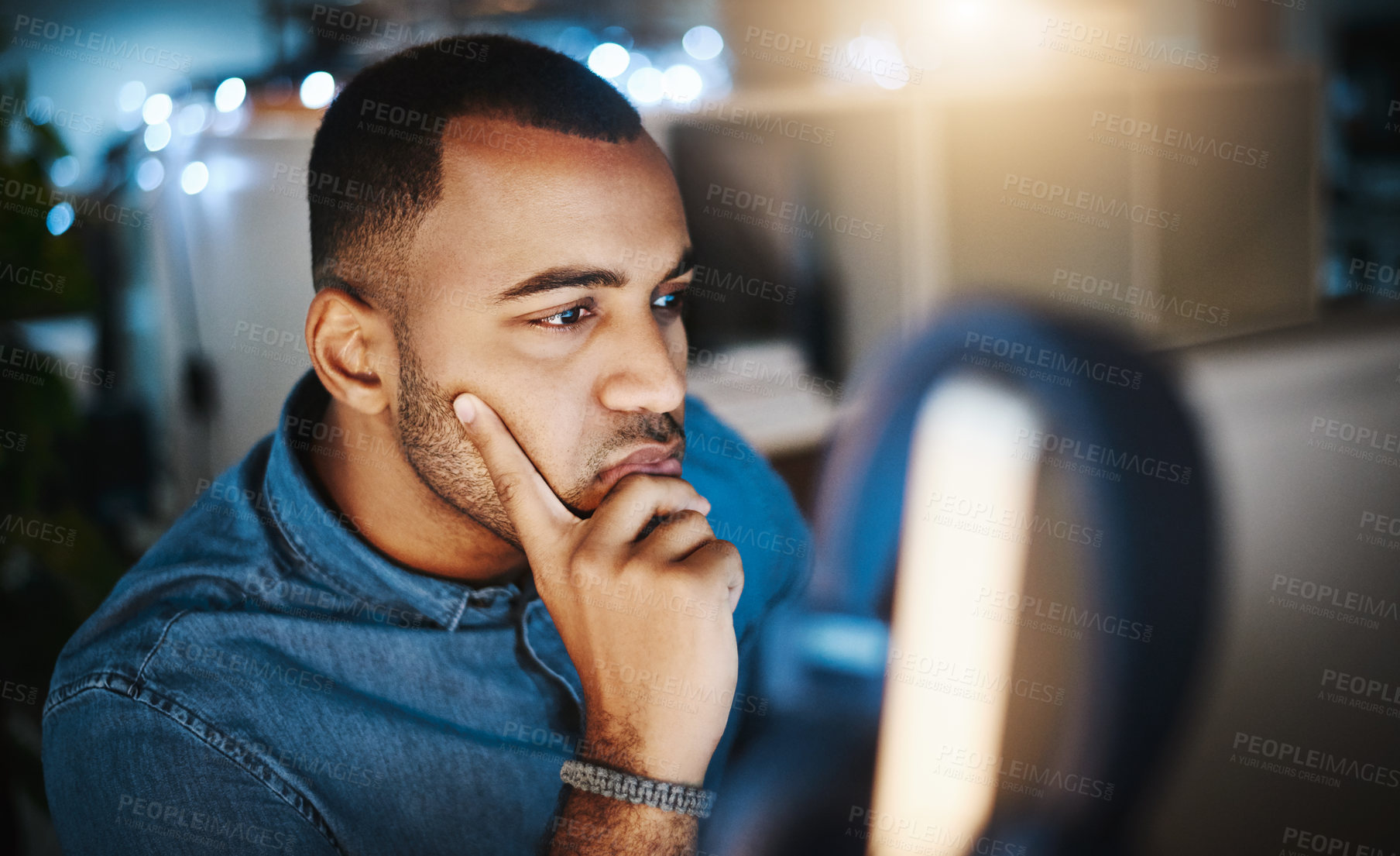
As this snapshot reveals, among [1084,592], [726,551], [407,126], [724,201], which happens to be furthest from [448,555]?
[1084,592]

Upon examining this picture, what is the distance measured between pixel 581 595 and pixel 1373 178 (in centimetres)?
309

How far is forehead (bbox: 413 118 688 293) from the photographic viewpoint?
31.4 inches

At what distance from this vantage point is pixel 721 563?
2.72 feet

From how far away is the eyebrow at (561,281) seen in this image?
2.66 feet

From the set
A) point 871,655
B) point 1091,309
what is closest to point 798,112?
point 1091,309

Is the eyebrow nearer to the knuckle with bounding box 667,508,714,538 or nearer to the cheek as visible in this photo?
the cheek

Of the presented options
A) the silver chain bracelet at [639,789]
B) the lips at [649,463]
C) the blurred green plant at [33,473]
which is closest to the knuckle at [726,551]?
the lips at [649,463]

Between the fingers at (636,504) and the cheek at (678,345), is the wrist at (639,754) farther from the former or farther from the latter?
the cheek at (678,345)

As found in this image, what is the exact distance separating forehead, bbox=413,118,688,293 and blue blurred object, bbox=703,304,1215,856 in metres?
0.52

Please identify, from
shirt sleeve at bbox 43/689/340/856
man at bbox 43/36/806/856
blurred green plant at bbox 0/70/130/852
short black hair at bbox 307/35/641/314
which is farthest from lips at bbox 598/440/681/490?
blurred green plant at bbox 0/70/130/852

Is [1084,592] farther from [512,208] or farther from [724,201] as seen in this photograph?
[512,208]

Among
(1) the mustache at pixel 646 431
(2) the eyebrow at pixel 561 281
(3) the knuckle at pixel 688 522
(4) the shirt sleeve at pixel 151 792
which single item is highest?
(2) the eyebrow at pixel 561 281

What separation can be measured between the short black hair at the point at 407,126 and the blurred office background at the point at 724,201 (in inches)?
2.0

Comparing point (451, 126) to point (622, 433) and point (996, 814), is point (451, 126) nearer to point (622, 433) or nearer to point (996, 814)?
Answer: point (622, 433)
